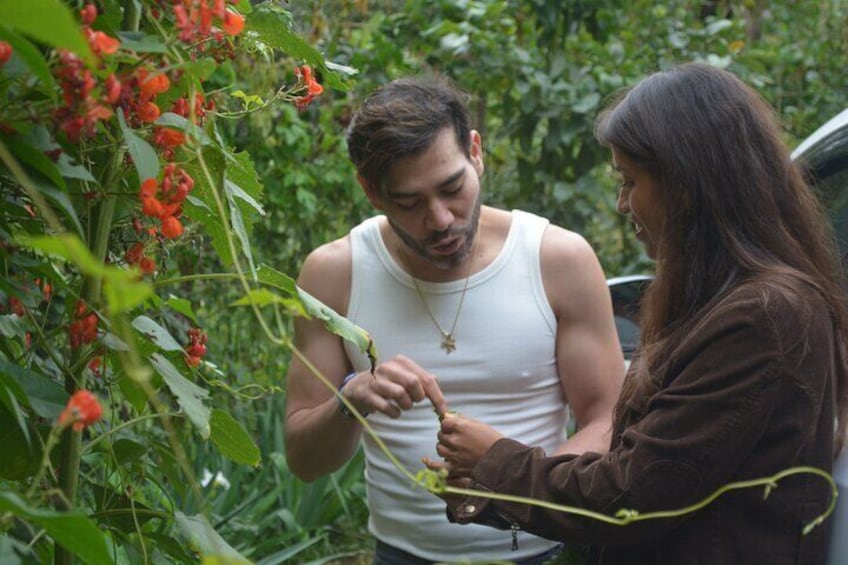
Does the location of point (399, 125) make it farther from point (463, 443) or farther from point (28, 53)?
A: point (28, 53)

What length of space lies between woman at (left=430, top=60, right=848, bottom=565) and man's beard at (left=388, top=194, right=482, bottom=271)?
1.78ft

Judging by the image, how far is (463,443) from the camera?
2020 mm

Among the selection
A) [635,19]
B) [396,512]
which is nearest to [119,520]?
[396,512]

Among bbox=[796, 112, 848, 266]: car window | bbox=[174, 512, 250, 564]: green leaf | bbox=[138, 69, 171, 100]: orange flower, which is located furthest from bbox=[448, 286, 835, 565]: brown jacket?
bbox=[796, 112, 848, 266]: car window

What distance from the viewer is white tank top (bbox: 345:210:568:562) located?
8.32 ft

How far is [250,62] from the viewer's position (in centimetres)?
528

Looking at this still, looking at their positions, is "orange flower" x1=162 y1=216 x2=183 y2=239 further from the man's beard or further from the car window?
the car window

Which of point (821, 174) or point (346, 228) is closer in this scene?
point (821, 174)

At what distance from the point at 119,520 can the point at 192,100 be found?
0.63 metres

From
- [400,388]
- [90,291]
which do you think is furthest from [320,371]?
[90,291]

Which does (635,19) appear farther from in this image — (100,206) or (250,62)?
(100,206)

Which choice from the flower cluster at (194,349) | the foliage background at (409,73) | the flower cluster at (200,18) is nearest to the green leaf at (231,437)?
the flower cluster at (194,349)

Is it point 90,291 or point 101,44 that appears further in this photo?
point 90,291

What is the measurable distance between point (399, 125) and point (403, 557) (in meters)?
0.92
